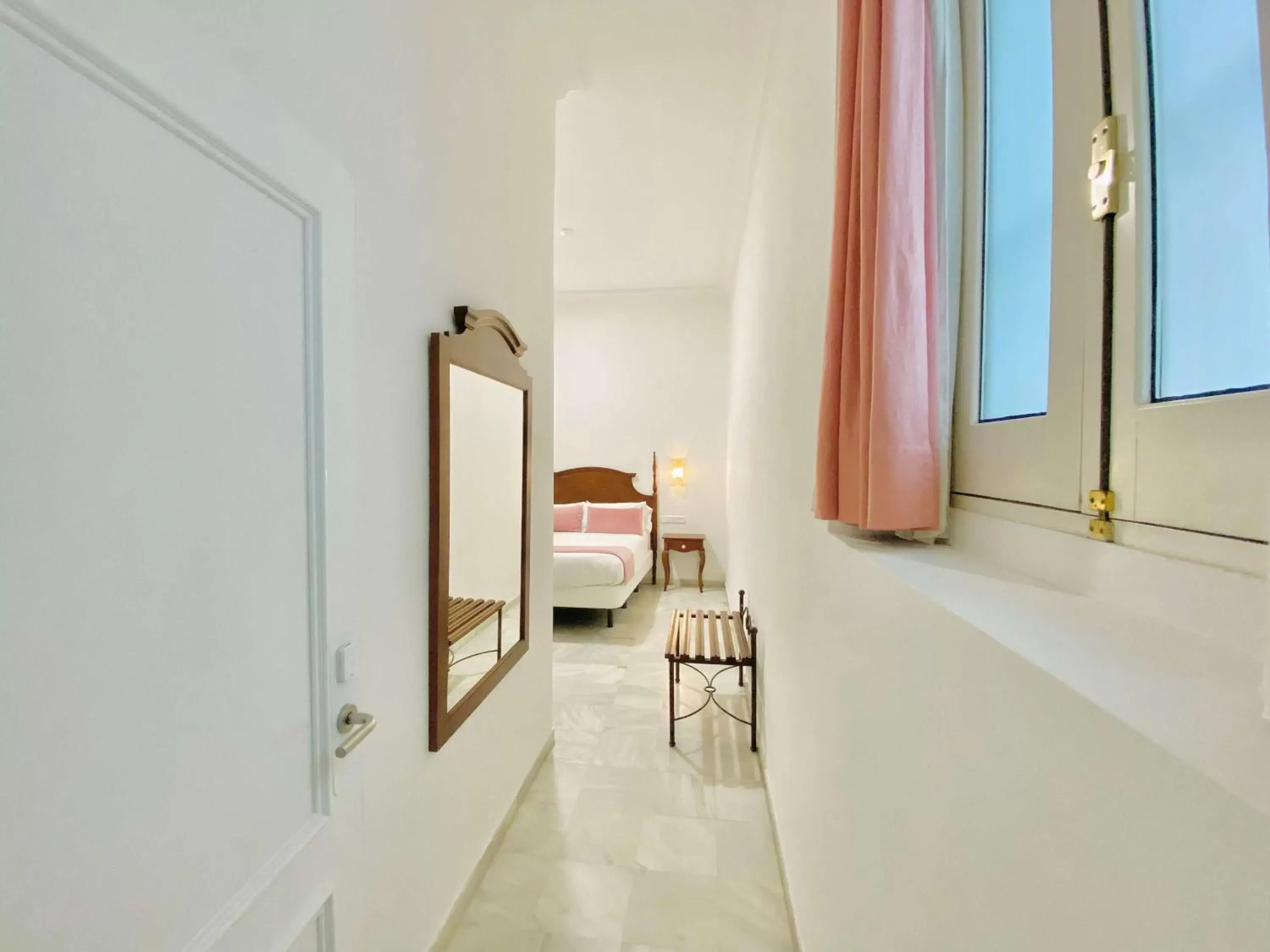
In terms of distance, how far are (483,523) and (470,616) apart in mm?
296

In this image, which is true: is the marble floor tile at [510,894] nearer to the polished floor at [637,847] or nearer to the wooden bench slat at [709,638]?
the polished floor at [637,847]

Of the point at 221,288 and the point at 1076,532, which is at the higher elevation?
the point at 221,288

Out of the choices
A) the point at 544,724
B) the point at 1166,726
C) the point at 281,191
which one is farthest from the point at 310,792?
the point at 544,724

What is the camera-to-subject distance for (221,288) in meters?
0.64

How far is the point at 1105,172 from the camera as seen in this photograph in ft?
1.90

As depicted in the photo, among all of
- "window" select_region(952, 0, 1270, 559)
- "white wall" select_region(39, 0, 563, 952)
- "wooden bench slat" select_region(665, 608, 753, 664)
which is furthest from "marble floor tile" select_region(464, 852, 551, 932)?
"window" select_region(952, 0, 1270, 559)

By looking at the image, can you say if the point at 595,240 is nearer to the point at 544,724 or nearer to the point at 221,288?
the point at 544,724

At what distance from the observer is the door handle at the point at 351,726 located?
0.86 meters

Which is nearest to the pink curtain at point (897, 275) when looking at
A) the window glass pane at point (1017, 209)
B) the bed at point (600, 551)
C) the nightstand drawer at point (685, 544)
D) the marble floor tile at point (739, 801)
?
the window glass pane at point (1017, 209)

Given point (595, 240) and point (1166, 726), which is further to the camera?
point (595, 240)

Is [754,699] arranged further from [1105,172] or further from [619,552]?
[1105,172]

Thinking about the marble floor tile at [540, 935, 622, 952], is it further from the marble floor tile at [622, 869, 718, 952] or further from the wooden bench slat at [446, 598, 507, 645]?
the wooden bench slat at [446, 598, 507, 645]

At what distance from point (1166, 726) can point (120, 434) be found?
89cm

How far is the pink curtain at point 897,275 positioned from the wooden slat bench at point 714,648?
5.88ft
